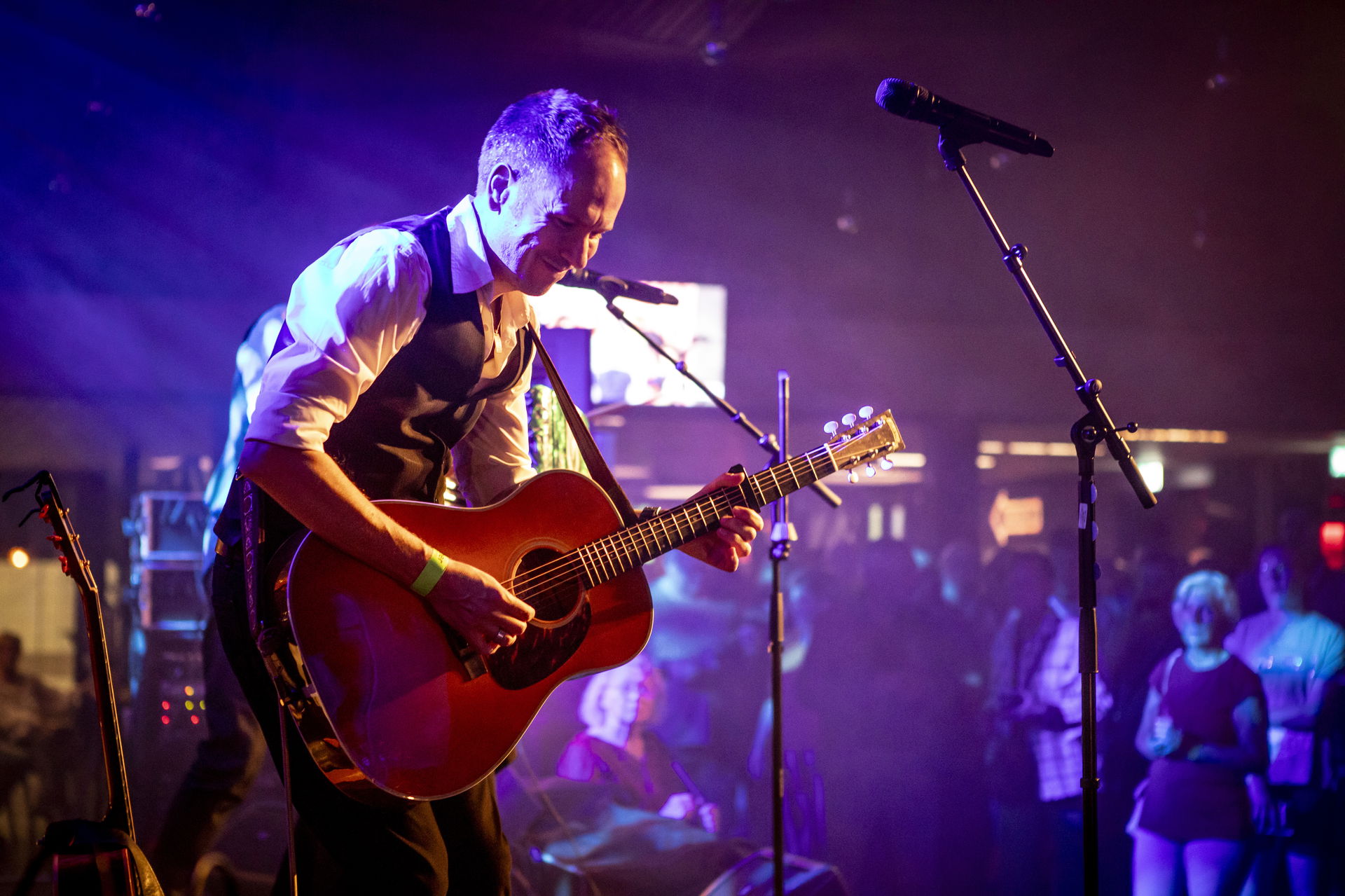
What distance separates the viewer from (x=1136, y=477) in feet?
6.84

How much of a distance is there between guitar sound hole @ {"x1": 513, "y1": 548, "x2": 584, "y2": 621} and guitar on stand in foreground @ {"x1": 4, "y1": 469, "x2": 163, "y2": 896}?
887mm

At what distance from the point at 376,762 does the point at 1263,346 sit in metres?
8.78

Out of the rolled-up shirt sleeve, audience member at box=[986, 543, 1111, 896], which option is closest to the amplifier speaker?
audience member at box=[986, 543, 1111, 896]

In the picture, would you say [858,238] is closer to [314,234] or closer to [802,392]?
[802,392]

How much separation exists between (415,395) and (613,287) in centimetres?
125

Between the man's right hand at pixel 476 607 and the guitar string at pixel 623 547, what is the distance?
12 centimetres

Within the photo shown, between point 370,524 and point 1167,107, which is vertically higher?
point 1167,107

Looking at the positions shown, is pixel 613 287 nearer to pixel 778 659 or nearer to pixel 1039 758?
pixel 778 659

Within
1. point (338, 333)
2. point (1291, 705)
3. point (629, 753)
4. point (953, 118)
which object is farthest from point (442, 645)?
point (1291, 705)

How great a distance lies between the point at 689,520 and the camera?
77.0 inches

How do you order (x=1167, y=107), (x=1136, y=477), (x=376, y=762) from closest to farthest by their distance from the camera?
(x=376, y=762) < (x=1136, y=477) < (x=1167, y=107)

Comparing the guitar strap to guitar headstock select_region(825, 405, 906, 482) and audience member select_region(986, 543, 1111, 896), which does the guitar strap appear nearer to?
guitar headstock select_region(825, 405, 906, 482)

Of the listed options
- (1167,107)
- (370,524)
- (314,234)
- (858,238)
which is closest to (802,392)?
(858,238)

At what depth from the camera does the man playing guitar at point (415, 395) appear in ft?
4.79
